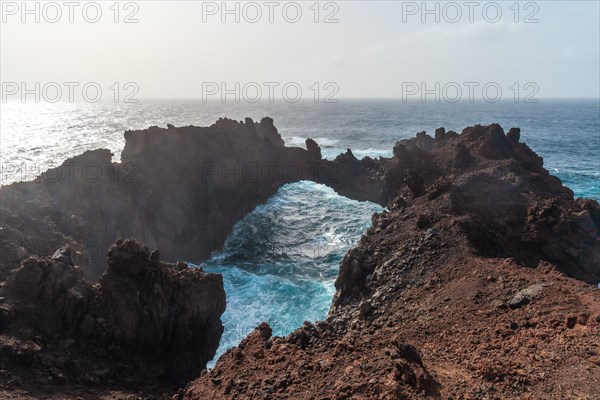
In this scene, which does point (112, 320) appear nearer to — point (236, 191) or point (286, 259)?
point (286, 259)

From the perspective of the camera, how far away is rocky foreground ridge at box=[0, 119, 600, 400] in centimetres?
1089

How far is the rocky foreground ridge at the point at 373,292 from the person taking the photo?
10891mm

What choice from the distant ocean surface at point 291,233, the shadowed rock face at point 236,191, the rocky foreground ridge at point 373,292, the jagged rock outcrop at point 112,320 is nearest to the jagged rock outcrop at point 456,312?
the rocky foreground ridge at point 373,292

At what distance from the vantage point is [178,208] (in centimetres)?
3672

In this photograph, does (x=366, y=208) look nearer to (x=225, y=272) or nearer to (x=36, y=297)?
(x=225, y=272)

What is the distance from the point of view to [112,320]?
17.7 m

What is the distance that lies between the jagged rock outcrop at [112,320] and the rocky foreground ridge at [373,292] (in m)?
0.06

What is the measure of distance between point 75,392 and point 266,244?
27782mm

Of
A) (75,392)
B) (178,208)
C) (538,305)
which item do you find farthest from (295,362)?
(178,208)

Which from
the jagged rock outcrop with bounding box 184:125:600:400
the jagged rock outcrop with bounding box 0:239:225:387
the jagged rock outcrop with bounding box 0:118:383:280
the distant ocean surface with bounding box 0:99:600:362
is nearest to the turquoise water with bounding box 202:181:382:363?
the distant ocean surface with bounding box 0:99:600:362

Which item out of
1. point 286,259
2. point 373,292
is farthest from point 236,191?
point 373,292

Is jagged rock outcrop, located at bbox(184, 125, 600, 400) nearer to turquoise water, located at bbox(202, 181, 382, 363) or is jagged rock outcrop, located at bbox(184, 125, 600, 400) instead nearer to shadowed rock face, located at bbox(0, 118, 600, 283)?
shadowed rock face, located at bbox(0, 118, 600, 283)

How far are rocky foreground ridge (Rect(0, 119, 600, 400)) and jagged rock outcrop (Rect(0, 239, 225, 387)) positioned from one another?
61 millimetres

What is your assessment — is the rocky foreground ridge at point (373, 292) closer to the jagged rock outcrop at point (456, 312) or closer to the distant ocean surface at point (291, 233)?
the jagged rock outcrop at point (456, 312)
